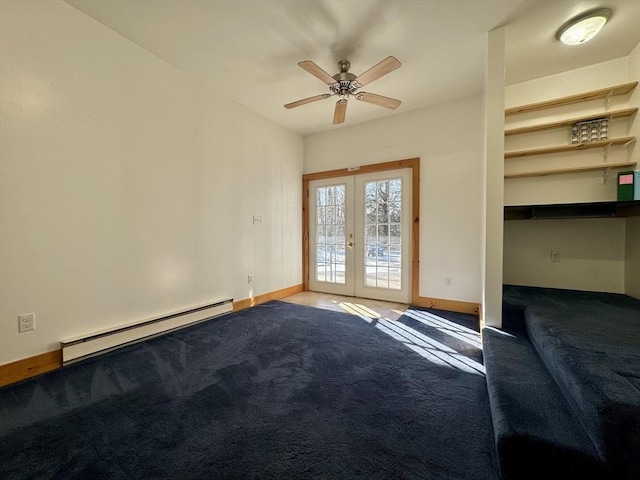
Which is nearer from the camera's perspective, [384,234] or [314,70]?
[314,70]

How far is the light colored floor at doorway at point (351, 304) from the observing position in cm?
352

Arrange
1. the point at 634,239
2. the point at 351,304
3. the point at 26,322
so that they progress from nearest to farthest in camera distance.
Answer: the point at 26,322, the point at 634,239, the point at 351,304

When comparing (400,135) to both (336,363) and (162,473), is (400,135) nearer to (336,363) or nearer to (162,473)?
(336,363)

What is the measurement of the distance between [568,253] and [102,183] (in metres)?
4.63

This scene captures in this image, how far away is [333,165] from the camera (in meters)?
4.58

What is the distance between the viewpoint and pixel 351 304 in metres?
3.98

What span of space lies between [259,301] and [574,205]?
3819mm

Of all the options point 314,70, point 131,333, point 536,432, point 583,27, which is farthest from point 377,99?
point 131,333

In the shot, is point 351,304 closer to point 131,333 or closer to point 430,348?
point 430,348

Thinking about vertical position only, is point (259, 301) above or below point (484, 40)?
below

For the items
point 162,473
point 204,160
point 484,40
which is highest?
point 484,40

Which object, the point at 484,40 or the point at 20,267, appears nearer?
the point at 20,267

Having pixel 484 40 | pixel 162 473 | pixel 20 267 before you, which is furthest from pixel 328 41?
pixel 162 473

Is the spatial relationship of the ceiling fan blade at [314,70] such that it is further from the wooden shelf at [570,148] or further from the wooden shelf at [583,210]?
the wooden shelf at [583,210]
